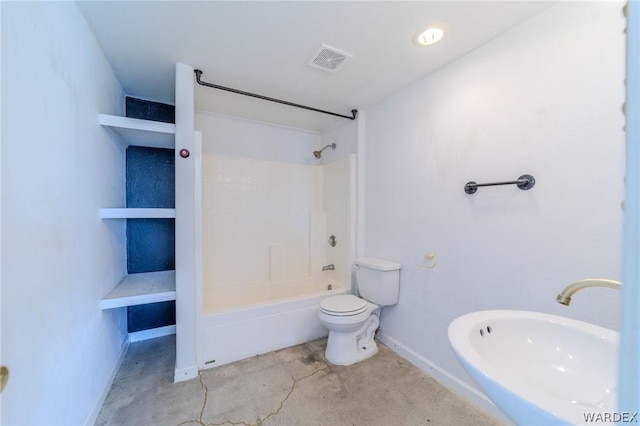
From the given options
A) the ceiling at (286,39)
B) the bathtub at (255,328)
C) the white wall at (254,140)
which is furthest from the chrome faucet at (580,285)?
the white wall at (254,140)

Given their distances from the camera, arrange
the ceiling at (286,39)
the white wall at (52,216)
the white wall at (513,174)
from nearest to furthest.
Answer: the white wall at (52,216)
the white wall at (513,174)
the ceiling at (286,39)

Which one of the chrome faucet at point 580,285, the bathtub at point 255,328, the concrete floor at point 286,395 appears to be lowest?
the concrete floor at point 286,395

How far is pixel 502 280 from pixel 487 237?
9.7 inches

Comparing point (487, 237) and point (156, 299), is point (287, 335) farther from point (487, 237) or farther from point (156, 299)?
point (487, 237)

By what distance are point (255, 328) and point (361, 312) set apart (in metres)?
0.85

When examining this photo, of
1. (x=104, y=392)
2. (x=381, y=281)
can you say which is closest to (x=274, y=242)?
(x=381, y=281)

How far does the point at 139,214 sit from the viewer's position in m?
1.65

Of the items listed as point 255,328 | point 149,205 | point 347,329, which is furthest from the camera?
point 149,205

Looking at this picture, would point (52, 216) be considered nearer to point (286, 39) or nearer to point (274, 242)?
point (286, 39)

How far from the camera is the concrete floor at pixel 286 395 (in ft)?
4.59

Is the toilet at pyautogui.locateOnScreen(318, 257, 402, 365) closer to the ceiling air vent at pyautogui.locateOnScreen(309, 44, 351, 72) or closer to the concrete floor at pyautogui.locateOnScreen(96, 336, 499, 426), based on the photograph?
the concrete floor at pyautogui.locateOnScreen(96, 336, 499, 426)

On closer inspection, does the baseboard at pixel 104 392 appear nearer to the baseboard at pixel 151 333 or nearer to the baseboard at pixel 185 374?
the baseboard at pixel 151 333

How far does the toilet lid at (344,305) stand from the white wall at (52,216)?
1421mm

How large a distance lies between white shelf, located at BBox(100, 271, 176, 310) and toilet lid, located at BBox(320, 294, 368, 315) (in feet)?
A: 3.59
